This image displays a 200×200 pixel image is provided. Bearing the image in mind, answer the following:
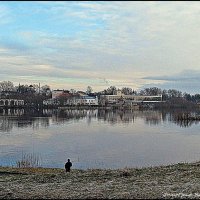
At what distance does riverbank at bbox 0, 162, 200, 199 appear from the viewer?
681cm

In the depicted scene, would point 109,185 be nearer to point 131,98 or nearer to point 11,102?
point 11,102

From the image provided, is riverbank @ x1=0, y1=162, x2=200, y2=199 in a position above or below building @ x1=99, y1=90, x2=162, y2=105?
below

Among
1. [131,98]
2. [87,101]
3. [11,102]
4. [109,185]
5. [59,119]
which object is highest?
[131,98]

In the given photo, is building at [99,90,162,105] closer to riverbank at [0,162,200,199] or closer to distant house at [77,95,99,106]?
distant house at [77,95,99,106]

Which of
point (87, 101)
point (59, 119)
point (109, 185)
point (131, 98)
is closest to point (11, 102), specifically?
point (87, 101)

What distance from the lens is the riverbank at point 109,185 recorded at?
6812mm

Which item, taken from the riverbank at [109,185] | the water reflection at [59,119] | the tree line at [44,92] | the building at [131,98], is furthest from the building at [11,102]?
the riverbank at [109,185]

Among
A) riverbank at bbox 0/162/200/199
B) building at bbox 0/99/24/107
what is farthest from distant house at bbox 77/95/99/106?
riverbank at bbox 0/162/200/199

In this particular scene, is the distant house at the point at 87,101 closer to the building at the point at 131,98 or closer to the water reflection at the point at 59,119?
the building at the point at 131,98

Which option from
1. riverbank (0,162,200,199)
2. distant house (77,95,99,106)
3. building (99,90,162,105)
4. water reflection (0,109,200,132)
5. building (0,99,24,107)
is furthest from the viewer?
building (99,90,162,105)

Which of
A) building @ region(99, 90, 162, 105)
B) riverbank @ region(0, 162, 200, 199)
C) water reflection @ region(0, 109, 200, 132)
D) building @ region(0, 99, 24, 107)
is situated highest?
building @ region(99, 90, 162, 105)

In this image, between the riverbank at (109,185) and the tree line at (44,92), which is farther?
the tree line at (44,92)

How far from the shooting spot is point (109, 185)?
7820 mm

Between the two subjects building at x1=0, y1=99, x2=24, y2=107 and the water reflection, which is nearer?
the water reflection
